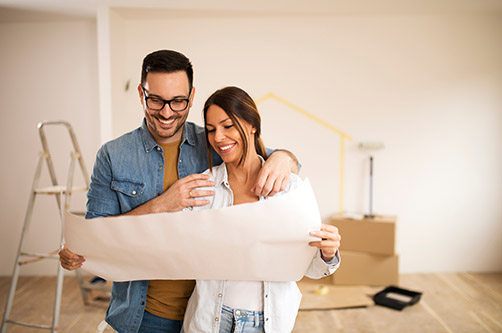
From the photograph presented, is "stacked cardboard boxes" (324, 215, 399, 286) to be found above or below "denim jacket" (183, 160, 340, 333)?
below

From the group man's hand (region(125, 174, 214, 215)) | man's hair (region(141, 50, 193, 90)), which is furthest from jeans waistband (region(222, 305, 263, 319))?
man's hair (region(141, 50, 193, 90))

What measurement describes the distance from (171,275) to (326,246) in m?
0.49

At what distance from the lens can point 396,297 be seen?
3.33 meters

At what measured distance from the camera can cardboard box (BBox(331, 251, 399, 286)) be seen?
364 centimetres

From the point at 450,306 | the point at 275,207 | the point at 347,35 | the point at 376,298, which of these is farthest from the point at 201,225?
the point at 347,35

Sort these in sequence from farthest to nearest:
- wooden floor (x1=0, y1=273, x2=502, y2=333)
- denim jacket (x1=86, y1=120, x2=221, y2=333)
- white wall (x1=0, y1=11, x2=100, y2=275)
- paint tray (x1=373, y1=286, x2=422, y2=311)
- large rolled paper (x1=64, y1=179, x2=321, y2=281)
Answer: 1. white wall (x1=0, y1=11, x2=100, y2=275)
2. paint tray (x1=373, y1=286, x2=422, y2=311)
3. wooden floor (x1=0, y1=273, x2=502, y2=333)
4. denim jacket (x1=86, y1=120, x2=221, y2=333)
5. large rolled paper (x1=64, y1=179, x2=321, y2=281)

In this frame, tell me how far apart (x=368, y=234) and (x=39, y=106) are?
328cm

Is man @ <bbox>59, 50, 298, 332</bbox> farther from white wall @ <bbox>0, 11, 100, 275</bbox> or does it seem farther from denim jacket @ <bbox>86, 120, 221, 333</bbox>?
white wall @ <bbox>0, 11, 100, 275</bbox>

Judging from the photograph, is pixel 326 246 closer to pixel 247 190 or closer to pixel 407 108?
pixel 247 190

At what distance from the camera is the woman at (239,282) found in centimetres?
122

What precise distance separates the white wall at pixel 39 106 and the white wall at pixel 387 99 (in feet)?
1.33

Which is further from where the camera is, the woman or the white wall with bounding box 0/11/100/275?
the white wall with bounding box 0/11/100/275

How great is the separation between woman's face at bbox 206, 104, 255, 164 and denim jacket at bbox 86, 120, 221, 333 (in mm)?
162

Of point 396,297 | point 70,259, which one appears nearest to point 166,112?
point 70,259
